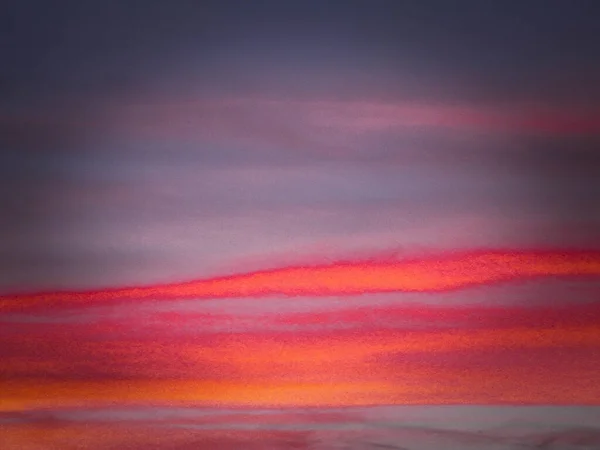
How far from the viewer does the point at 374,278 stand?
461 cm

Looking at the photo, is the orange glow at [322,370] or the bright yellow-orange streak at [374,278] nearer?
the orange glow at [322,370]

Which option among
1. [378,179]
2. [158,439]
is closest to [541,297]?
[378,179]

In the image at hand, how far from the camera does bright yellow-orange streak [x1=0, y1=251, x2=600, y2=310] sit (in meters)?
4.58

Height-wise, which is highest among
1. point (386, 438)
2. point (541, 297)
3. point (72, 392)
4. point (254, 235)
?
point (254, 235)

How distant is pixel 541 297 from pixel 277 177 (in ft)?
4.21

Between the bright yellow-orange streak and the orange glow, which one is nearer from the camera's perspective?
the orange glow

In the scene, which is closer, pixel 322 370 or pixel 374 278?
pixel 322 370

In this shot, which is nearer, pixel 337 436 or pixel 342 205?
pixel 337 436

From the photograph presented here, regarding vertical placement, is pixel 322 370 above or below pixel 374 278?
below

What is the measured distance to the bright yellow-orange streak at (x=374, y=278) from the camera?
180 inches

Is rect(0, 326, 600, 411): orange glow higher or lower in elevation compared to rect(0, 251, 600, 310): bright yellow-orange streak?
lower

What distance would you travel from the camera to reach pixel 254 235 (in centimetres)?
461

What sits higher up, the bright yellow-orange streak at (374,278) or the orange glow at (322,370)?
the bright yellow-orange streak at (374,278)

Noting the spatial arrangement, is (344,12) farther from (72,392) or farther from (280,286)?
(72,392)
